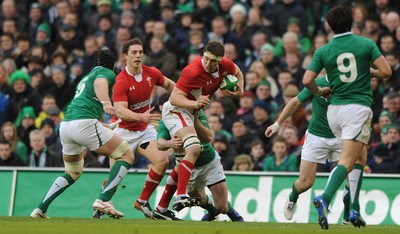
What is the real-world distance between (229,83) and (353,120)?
2.75 metres

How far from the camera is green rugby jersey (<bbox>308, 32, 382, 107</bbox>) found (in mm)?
14266

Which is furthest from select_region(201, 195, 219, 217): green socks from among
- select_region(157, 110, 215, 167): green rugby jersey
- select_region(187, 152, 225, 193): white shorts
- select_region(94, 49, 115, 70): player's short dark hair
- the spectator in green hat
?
the spectator in green hat

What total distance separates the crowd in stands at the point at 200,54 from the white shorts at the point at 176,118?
173 inches

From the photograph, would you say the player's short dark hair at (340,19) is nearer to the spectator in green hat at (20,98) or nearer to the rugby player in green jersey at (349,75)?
the rugby player in green jersey at (349,75)

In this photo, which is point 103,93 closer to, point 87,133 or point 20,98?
point 87,133

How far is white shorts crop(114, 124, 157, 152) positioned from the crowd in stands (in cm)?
342

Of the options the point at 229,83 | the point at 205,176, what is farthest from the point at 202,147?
the point at 229,83

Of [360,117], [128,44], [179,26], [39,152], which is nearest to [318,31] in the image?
[179,26]

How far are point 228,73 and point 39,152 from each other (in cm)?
703

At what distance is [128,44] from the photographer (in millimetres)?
17531

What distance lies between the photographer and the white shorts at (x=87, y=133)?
54.5 feet

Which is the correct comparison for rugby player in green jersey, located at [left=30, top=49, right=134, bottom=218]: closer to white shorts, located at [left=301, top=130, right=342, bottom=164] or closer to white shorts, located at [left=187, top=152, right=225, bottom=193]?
white shorts, located at [left=187, top=152, right=225, bottom=193]

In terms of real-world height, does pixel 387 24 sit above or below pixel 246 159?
above

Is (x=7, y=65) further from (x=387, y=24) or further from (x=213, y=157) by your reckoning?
(x=213, y=157)
